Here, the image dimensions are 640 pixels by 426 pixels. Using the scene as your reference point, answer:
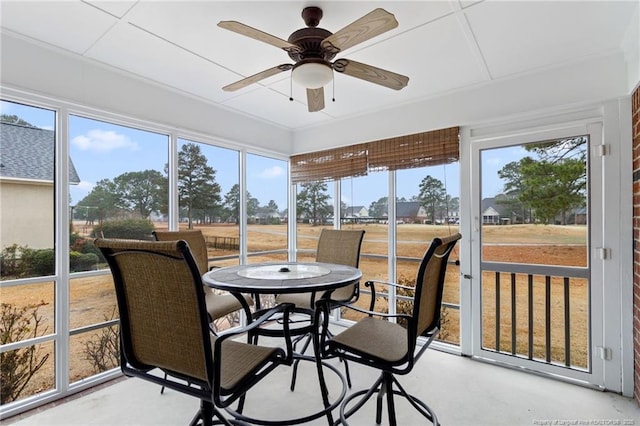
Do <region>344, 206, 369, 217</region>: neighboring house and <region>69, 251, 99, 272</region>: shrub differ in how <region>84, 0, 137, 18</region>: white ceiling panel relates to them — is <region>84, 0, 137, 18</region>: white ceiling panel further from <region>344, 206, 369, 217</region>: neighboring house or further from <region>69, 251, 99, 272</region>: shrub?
<region>344, 206, 369, 217</region>: neighboring house

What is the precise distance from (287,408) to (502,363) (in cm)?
187

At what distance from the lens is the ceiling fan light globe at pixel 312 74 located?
5.73 ft

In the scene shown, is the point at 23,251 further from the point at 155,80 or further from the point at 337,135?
the point at 337,135

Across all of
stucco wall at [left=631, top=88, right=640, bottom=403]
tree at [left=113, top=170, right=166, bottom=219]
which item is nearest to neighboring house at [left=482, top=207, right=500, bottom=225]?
stucco wall at [left=631, top=88, right=640, bottom=403]

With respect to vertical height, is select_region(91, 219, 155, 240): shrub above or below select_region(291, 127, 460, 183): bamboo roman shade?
below

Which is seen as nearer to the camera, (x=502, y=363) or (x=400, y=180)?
(x=502, y=363)

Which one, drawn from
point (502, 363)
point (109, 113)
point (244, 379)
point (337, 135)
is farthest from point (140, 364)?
point (337, 135)

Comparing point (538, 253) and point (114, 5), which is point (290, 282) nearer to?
point (114, 5)

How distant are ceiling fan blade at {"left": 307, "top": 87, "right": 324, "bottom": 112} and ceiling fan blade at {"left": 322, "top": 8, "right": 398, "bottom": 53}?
0.41 meters

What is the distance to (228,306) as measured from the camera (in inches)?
102

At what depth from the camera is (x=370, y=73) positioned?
1919 mm

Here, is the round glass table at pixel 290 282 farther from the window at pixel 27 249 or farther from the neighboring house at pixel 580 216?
the neighboring house at pixel 580 216

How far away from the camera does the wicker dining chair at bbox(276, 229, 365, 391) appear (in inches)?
109

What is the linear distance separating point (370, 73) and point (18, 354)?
9.75ft
